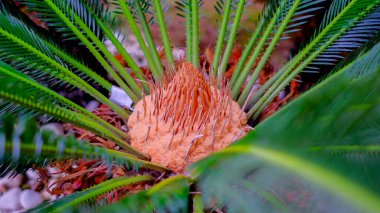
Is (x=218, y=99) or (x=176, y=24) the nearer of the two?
(x=218, y=99)

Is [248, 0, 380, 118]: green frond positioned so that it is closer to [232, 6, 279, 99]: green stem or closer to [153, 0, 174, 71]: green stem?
[232, 6, 279, 99]: green stem

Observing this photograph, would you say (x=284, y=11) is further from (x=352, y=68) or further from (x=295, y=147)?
(x=295, y=147)

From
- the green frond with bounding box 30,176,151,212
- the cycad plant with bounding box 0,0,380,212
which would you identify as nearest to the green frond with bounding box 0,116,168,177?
the cycad plant with bounding box 0,0,380,212

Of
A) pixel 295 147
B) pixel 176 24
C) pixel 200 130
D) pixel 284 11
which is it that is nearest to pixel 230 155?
pixel 295 147

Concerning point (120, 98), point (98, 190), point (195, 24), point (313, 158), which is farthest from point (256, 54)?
point (313, 158)

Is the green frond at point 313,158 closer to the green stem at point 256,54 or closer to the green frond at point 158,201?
the green frond at point 158,201

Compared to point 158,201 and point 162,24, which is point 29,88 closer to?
point 162,24

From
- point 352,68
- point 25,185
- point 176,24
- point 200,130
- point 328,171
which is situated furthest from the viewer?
point 176,24

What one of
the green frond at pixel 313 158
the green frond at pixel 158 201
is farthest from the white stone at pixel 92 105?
the green frond at pixel 313 158
